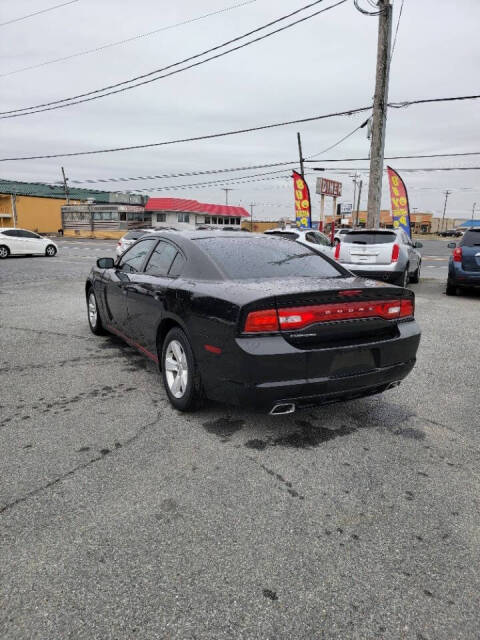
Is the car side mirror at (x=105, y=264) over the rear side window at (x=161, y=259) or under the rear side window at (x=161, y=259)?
under

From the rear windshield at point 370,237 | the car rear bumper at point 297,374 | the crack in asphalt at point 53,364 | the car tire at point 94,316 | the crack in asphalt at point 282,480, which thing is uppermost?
the rear windshield at point 370,237

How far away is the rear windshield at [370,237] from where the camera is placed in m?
10.3

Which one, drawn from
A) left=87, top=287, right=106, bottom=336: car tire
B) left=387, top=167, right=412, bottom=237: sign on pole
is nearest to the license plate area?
left=87, top=287, right=106, bottom=336: car tire

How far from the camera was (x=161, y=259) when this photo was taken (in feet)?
14.1

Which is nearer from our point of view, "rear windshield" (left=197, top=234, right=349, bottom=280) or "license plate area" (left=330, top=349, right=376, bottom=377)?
"license plate area" (left=330, top=349, right=376, bottom=377)

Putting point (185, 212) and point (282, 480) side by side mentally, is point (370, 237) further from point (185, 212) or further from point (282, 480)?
point (185, 212)

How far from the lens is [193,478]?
2715mm

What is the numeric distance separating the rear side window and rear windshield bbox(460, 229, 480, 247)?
8.04m

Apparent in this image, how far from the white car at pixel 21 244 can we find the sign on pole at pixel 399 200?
54.5 feet

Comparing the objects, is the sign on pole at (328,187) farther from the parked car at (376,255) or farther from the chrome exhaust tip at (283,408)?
the chrome exhaust tip at (283,408)

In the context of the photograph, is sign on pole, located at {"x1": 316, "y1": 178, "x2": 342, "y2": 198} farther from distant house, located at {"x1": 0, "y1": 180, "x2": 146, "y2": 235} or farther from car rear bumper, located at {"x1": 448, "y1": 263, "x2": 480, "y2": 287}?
car rear bumper, located at {"x1": 448, "y1": 263, "x2": 480, "y2": 287}

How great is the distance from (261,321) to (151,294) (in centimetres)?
151

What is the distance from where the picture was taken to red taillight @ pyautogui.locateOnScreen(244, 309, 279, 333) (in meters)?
2.93

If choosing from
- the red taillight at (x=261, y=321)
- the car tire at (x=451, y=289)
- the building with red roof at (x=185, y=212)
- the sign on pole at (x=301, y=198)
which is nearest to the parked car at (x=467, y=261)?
the car tire at (x=451, y=289)
